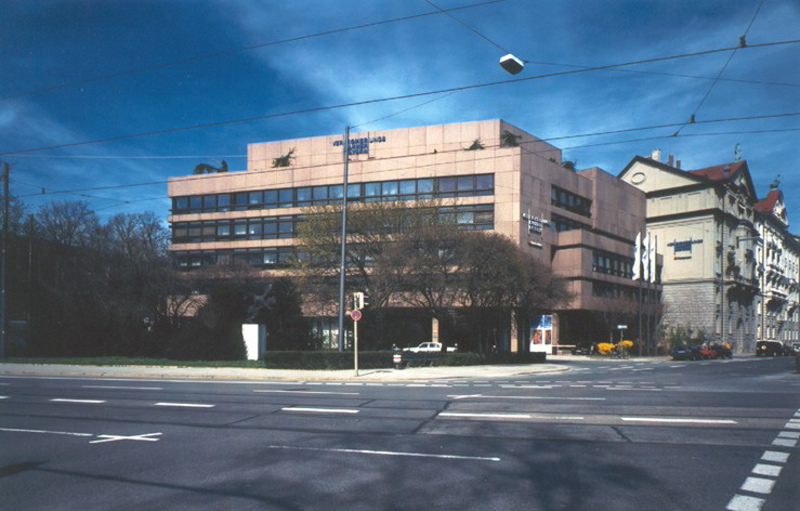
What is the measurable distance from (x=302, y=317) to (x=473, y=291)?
11271mm

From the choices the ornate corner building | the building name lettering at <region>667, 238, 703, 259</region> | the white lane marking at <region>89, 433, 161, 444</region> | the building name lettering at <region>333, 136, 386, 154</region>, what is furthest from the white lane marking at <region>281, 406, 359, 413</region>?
the building name lettering at <region>667, 238, 703, 259</region>

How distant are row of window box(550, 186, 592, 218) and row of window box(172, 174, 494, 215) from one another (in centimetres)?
848

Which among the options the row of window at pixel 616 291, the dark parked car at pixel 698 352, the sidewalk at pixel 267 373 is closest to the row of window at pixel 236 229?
the sidewalk at pixel 267 373

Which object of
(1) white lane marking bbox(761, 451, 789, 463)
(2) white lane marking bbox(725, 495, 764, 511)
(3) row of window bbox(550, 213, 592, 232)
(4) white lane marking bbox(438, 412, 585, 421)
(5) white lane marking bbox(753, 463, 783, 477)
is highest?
(3) row of window bbox(550, 213, 592, 232)

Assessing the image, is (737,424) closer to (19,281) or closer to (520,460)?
(520,460)

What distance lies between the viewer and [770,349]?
197ft

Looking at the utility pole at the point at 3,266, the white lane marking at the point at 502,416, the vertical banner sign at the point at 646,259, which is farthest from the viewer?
the vertical banner sign at the point at 646,259

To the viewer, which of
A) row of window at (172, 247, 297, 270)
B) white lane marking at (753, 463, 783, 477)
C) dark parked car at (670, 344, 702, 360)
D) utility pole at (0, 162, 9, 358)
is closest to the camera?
white lane marking at (753, 463, 783, 477)

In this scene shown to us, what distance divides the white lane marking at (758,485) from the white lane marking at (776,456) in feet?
3.99

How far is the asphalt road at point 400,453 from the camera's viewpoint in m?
6.29

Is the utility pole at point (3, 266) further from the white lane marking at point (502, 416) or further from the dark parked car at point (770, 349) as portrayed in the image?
the dark parked car at point (770, 349)

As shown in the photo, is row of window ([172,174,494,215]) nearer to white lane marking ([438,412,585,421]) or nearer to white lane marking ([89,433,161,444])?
white lane marking ([438,412,585,421])

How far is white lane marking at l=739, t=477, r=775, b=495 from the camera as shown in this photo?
654cm

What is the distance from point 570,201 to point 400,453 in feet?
171
